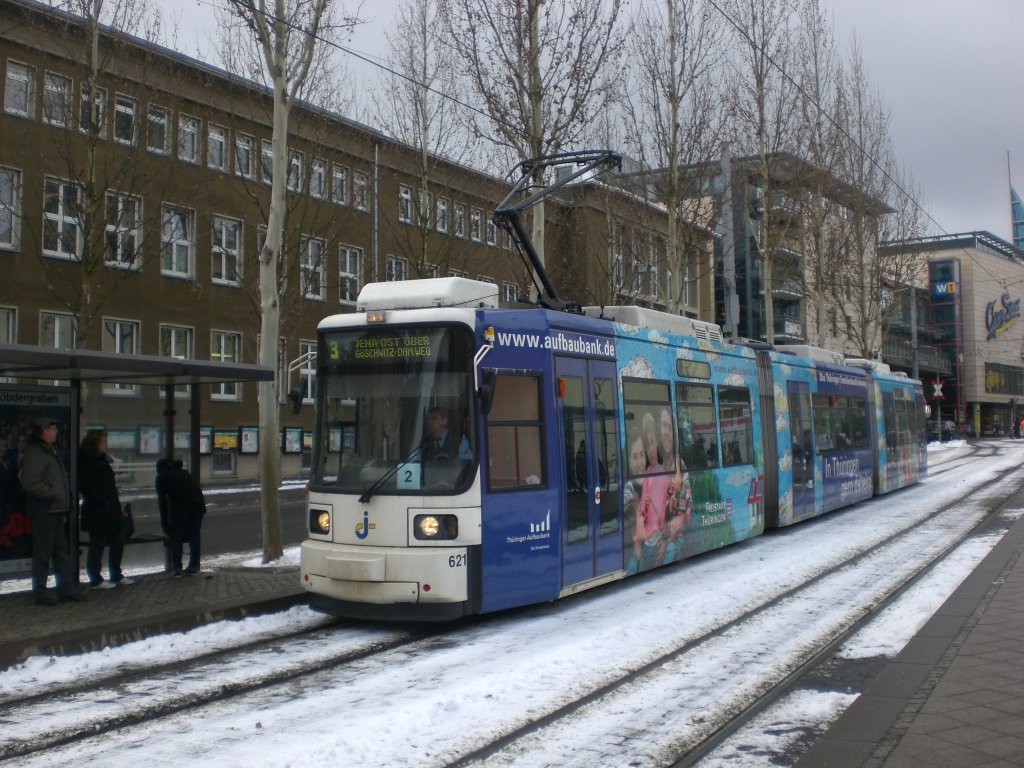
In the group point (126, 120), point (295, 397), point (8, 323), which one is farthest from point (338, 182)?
point (295, 397)

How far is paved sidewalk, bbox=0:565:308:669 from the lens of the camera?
318 inches

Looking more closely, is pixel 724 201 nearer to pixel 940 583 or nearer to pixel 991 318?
pixel 940 583

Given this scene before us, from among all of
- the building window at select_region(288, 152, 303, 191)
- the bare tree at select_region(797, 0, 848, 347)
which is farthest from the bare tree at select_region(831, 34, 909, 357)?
the building window at select_region(288, 152, 303, 191)

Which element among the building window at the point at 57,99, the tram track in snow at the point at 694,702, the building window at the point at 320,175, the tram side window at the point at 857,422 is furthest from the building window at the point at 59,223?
the tram track in snow at the point at 694,702

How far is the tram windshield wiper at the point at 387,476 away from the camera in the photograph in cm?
893

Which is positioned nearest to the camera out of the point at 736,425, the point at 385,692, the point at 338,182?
the point at 385,692

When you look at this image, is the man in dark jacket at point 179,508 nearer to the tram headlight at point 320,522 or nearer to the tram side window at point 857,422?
the tram headlight at point 320,522

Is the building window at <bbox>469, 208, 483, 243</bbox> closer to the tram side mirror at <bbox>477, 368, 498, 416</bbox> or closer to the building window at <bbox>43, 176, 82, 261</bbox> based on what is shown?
the building window at <bbox>43, 176, 82, 261</bbox>

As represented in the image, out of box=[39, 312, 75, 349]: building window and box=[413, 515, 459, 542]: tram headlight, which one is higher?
box=[39, 312, 75, 349]: building window

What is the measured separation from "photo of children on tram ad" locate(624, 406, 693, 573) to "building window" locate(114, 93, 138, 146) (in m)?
16.8

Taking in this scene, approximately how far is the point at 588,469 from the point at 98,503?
16.9 feet

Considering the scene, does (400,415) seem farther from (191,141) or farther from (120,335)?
(120,335)

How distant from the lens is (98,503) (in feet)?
35.3

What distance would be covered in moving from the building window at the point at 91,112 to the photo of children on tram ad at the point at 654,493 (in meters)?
15.6
